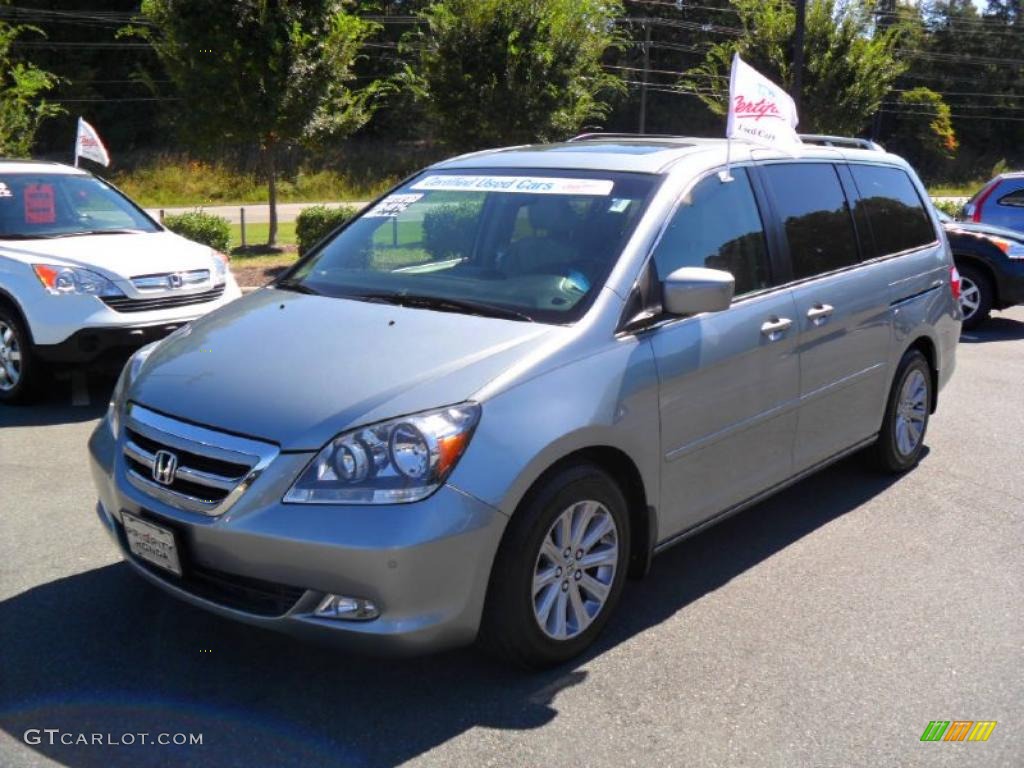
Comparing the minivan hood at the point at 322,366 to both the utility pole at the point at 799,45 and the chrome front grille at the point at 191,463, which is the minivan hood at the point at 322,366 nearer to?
the chrome front grille at the point at 191,463

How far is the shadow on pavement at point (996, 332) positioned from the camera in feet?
36.6

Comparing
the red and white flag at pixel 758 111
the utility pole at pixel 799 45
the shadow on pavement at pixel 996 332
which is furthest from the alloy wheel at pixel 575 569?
the utility pole at pixel 799 45

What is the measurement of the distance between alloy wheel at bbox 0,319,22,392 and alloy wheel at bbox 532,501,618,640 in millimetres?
5217

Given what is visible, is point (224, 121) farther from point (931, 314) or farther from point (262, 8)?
point (931, 314)

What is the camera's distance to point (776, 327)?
181 inches

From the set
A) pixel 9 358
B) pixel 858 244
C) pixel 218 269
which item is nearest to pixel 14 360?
pixel 9 358

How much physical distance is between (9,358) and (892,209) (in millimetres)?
5962

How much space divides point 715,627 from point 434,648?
4.39ft

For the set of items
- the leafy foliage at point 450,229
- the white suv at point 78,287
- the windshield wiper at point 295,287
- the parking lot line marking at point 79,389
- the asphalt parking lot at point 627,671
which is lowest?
the parking lot line marking at point 79,389

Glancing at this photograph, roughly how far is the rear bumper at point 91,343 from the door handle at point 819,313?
4640mm

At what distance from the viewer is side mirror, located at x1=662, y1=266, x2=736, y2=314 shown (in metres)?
3.96

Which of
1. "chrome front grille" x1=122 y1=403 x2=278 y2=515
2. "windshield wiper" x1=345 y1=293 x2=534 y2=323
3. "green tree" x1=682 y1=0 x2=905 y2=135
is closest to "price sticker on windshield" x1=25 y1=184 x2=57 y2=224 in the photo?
"windshield wiper" x1=345 y1=293 x2=534 y2=323

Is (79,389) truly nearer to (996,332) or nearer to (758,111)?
(758,111)

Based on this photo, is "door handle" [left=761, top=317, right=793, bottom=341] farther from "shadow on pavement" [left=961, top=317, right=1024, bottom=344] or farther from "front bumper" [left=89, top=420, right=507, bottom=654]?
"shadow on pavement" [left=961, top=317, right=1024, bottom=344]
